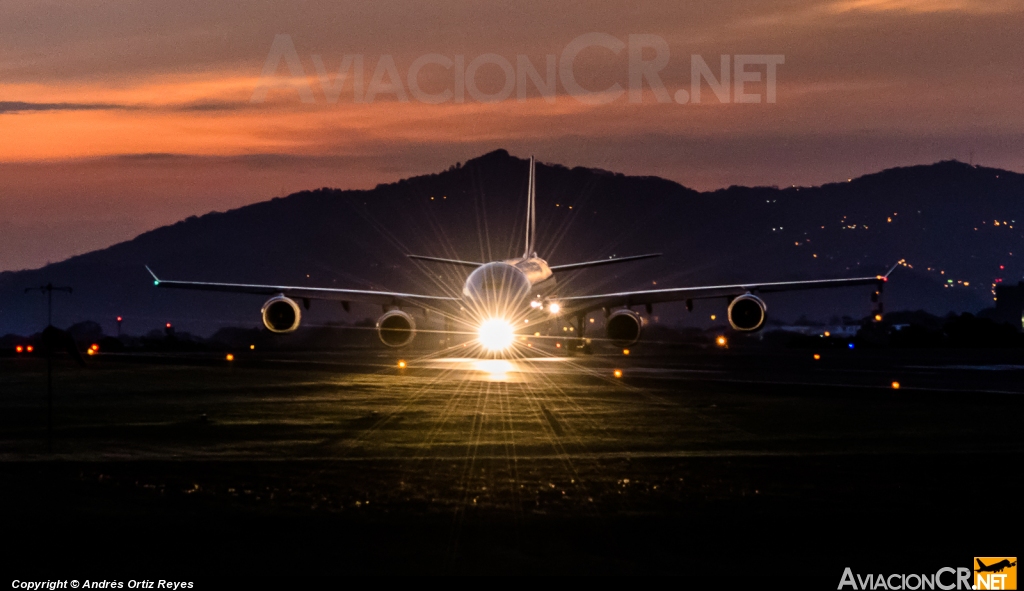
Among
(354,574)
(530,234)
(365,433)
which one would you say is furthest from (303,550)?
(530,234)

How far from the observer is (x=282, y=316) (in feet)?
167

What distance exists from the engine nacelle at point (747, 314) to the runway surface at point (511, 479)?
19789 mm

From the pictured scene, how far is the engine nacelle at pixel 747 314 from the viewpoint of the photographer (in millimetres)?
52219

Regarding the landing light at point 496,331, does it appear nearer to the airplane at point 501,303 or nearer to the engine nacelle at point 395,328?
the airplane at point 501,303

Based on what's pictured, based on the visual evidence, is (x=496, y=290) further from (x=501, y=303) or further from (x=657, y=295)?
(x=657, y=295)

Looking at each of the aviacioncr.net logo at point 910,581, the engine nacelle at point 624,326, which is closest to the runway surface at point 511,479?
the aviacioncr.net logo at point 910,581

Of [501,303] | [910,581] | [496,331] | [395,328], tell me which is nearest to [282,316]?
[395,328]

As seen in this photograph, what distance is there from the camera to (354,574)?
32.7ft

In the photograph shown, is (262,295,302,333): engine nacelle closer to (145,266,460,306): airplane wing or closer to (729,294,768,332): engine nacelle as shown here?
(145,266,460,306): airplane wing

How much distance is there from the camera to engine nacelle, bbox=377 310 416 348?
50.3 m

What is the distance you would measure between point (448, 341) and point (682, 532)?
81450 millimetres

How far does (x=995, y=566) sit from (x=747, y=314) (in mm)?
42697

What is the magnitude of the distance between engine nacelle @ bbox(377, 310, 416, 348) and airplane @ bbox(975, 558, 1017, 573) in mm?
40739

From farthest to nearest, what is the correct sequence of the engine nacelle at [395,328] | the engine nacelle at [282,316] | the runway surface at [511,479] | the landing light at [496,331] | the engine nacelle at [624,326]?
the landing light at [496,331] → the engine nacelle at [624,326] → the engine nacelle at [282,316] → the engine nacelle at [395,328] → the runway surface at [511,479]
